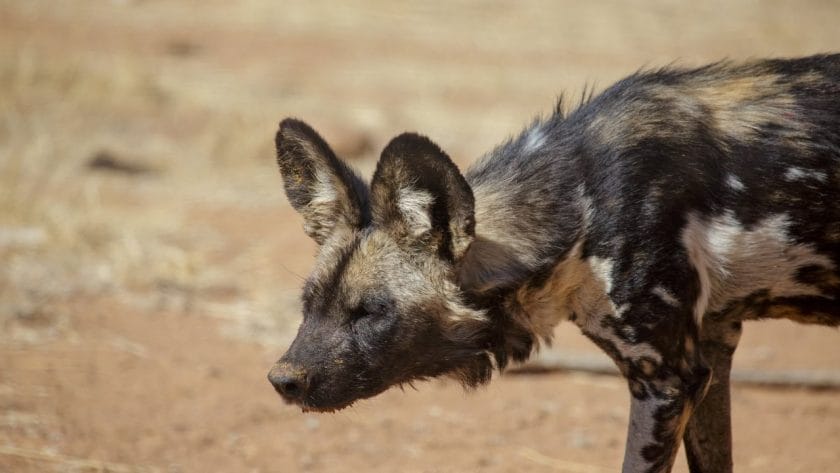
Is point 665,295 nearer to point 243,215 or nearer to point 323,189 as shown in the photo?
point 323,189

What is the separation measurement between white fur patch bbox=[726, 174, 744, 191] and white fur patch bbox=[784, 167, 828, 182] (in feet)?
0.44

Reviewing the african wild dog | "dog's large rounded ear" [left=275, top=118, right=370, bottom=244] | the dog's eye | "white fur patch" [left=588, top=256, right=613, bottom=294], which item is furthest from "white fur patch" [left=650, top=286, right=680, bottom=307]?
"dog's large rounded ear" [left=275, top=118, right=370, bottom=244]

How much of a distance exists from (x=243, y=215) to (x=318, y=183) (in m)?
5.00

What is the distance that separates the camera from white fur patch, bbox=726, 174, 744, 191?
3029mm

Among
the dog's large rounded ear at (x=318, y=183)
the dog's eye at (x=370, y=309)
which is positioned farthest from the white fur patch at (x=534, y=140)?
the dog's eye at (x=370, y=309)

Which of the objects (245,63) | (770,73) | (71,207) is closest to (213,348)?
(71,207)

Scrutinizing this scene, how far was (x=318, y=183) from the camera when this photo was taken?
3.30 meters

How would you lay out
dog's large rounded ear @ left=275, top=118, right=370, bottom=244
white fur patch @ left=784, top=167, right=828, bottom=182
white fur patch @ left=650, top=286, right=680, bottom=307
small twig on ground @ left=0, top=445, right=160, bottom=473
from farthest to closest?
small twig on ground @ left=0, top=445, right=160, bottom=473
dog's large rounded ear @ left=275, top=118, right=370, bottom=244
white fur patch @ left=784, top=167, right=828, bottom=182
white fur patch @ left=650, top=286, right=680, bottom=307

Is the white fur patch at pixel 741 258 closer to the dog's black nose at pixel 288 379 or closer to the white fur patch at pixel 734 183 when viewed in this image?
the white fur patch at pixel 734 183

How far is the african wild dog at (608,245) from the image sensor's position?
117 inches

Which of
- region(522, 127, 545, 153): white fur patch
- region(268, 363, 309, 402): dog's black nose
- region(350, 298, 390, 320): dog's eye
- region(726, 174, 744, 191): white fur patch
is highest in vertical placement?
region(522, 127, 545, 153): white fur patch

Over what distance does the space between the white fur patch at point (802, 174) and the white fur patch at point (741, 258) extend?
0.36ft

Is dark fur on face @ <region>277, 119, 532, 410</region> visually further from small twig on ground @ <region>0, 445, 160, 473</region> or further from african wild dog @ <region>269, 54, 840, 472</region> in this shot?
small twig on ground @ <region>0, 445, 160, 473</region>

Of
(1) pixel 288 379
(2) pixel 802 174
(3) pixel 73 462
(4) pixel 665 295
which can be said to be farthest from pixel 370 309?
(3) pixel 73 462
